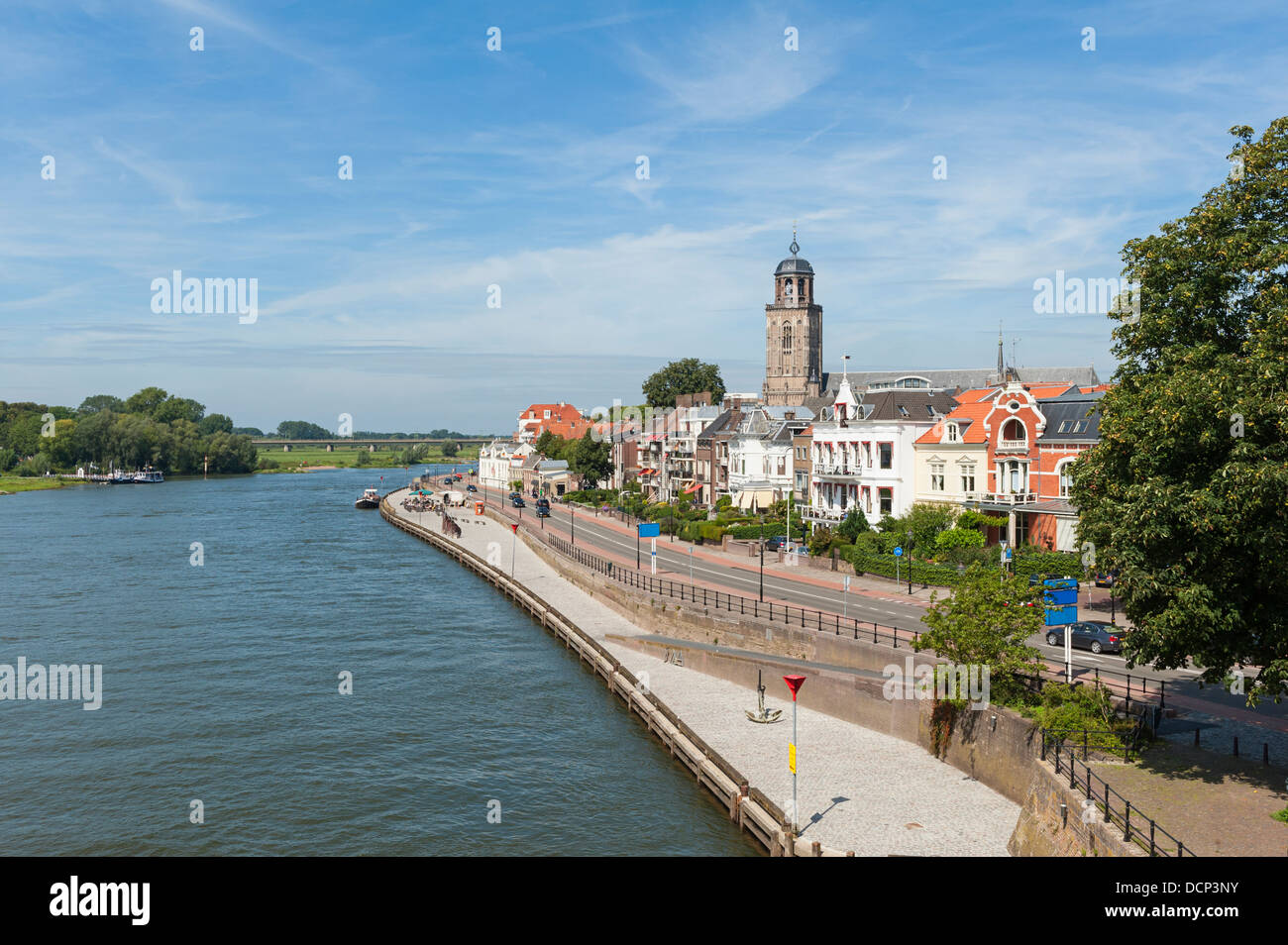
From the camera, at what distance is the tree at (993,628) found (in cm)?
2975

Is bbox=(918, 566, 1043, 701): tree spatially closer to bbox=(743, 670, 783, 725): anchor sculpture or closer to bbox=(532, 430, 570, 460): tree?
bbox=(743, 670, 783, 725): anchor sculpture

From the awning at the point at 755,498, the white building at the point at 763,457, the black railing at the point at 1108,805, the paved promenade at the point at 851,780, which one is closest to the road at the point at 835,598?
the black railing at the point at 1108,805

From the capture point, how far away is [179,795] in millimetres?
31250

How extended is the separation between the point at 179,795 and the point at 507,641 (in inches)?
996

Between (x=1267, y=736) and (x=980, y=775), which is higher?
(x=1267, y=736)

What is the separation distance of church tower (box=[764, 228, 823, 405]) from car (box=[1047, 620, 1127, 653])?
9215 centimetres

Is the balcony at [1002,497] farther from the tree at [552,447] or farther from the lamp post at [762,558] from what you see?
the tree at [552,447]

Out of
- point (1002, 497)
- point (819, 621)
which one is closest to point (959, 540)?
point (1002, 497)

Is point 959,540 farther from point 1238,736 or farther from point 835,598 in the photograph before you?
point 1238,736

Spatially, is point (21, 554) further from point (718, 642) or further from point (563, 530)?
point (718, 642)

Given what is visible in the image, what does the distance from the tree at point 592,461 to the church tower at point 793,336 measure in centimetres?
2358

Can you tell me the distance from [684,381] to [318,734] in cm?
12149
